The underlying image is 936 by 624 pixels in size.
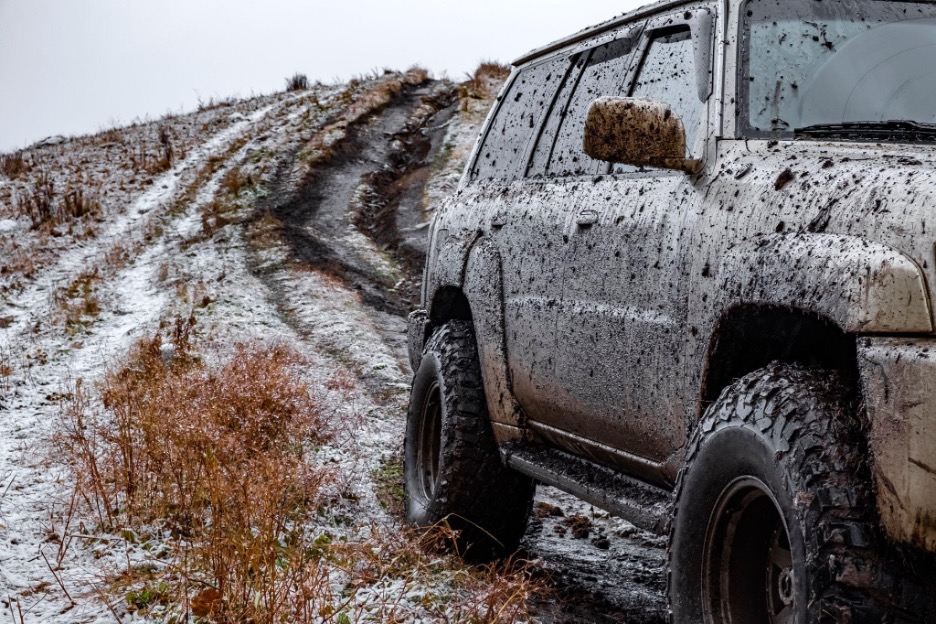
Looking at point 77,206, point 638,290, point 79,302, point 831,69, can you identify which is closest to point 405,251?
point 79,302

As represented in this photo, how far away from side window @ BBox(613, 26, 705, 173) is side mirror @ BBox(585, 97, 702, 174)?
0.18 m

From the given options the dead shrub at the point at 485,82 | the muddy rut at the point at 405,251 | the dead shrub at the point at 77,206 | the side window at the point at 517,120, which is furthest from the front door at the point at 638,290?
the dead shrub at the point at 485,82

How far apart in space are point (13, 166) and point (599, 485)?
20350mm

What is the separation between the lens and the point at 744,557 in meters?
2.56

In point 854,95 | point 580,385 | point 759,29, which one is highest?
point 759,29

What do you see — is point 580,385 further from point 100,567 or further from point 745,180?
point 100,567

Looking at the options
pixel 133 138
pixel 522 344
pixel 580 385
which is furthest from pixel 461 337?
pixel 133 138

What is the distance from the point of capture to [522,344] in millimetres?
4043

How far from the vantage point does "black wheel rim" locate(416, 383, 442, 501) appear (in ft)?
15.8

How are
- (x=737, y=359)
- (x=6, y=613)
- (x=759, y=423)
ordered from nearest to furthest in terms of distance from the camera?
(x=759, y=423), (x=737, y=359), (x=6, y=613)

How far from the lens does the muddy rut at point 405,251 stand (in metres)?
4.30

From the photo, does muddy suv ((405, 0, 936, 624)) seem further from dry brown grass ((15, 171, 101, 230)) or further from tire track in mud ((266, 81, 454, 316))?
dry brown grass ((15, 171, 101, 230))

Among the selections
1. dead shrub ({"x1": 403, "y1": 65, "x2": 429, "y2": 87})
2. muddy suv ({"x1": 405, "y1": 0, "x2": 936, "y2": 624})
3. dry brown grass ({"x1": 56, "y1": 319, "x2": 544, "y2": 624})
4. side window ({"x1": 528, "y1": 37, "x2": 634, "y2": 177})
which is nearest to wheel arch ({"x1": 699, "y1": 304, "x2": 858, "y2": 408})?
muddy suv ({"x1": 405, "y1": 0, "x2": 936, "y2": 624})

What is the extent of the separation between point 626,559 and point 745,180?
254 cm
